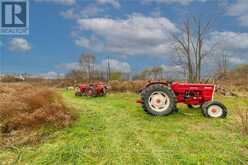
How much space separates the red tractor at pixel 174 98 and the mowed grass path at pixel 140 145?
0.60m

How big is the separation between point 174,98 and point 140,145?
A: 9.37 ft

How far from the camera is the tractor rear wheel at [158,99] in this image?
6727 mm

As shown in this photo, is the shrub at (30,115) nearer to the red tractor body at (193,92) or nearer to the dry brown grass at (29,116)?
the dry brown grass at (29,116)

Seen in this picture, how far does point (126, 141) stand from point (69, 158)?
4.07 ft

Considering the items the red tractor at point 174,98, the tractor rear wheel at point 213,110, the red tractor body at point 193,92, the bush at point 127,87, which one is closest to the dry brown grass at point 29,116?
the red tractor at point 174,98

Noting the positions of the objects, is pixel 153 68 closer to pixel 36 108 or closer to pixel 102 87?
pixel 102 87

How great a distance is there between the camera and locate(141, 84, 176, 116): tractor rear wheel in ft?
22.1

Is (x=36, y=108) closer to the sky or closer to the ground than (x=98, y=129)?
closer to the sky

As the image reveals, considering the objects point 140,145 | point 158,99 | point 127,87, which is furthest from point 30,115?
point 127,87

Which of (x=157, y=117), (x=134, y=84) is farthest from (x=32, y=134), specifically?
(x=134, y=84)

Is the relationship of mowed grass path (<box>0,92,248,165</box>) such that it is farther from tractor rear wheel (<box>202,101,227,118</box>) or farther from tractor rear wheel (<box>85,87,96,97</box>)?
tractor rear wheel (<box>85,87,96,97</box>)

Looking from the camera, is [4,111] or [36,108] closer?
[4,111]

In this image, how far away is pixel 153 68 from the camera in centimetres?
2792

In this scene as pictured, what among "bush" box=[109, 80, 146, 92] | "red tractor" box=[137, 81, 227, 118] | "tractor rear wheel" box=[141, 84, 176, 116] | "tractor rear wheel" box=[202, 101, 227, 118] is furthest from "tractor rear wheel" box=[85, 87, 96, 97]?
"tractor rear wheel" box=[202, 101, 227, 118]
